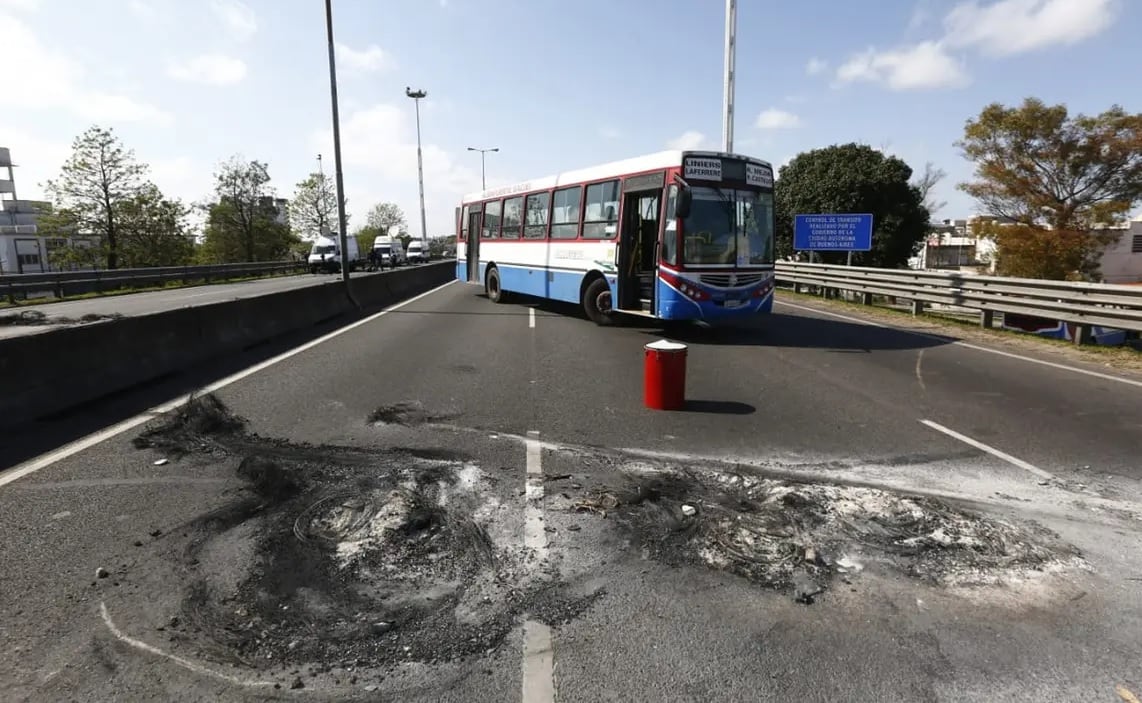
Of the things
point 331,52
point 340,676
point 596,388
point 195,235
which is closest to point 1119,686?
point 340,676

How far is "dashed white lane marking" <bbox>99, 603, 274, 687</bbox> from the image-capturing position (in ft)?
8.84

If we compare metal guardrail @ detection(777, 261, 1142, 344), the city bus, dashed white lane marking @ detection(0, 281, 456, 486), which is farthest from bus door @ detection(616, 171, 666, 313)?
metal guardrail @ detection(777, 261, 1142, 344)

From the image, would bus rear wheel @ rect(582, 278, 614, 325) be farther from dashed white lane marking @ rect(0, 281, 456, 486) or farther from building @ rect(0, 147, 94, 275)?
building @ rect(0, 147, 94, 275)

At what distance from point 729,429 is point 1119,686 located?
154 inches

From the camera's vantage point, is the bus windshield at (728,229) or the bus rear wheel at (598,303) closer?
the bus windshield at (728,229)

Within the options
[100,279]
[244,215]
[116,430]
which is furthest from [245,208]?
[116,430]

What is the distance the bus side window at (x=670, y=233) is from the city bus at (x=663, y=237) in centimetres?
2

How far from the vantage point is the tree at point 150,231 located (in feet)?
131

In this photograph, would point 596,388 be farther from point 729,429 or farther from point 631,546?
point 631,546

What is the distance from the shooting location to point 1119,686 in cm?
268

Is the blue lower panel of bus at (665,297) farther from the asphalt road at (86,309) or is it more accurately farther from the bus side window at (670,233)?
the asphalt road at (86,309)

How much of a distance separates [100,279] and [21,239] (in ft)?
191

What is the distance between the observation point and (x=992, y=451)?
5.79 metres

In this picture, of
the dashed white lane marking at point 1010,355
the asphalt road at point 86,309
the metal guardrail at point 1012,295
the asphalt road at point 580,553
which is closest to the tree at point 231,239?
the asphalt road at point 86,309
